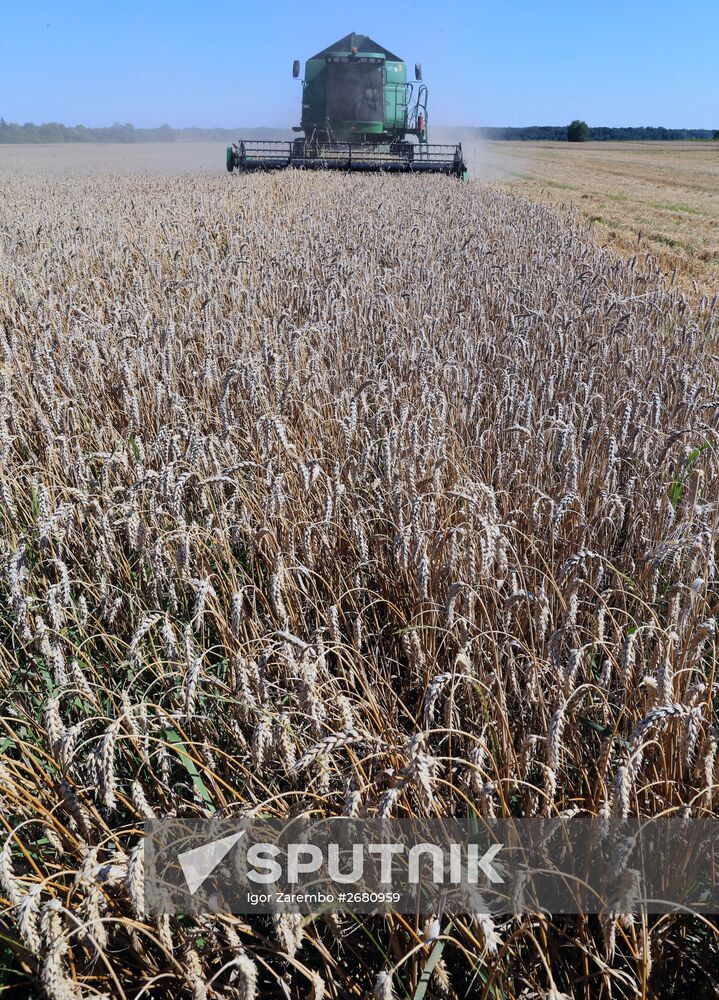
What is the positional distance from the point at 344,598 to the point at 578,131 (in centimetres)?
8881

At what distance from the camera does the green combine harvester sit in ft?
55.3

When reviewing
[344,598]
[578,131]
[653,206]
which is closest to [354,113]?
[653,206]

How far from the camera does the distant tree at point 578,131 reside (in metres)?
77.9

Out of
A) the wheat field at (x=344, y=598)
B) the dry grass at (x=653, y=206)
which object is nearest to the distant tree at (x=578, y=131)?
the dry grass at (x=653, y=206)

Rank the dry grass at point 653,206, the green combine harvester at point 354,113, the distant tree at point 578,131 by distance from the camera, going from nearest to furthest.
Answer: the dry grass at point 653,206, the green combine harvester at point 354,113, the distant tree at point 578,131

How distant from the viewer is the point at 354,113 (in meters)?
18.0

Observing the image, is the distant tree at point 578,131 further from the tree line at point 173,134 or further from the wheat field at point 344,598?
the wheat field at point 344,598

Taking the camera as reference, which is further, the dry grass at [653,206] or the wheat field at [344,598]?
the dry grass at [653,206]

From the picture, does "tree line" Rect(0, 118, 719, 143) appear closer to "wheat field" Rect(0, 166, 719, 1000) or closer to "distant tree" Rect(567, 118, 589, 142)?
"distant tree" Rect(567, 118, 589, 142)

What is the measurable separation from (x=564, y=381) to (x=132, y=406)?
6.32 ft

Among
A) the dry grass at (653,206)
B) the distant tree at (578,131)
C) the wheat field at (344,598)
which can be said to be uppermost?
the distant tree at (578,131)

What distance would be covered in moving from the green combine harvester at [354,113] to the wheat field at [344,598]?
12520mm

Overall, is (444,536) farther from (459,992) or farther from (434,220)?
(434,220)

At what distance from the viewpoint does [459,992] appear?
130 cm
